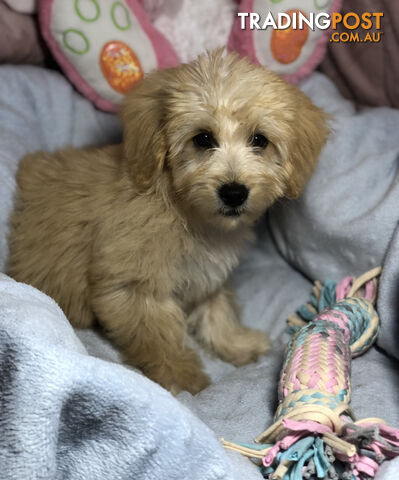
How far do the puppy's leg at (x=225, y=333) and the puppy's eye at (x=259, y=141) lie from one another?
2.22 ft

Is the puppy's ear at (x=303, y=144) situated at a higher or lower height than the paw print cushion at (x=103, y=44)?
lower

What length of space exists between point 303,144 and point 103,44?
98 cm

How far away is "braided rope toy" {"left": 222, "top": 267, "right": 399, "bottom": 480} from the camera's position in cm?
153

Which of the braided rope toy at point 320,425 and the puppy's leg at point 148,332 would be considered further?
the puppy's leg at point 148,332

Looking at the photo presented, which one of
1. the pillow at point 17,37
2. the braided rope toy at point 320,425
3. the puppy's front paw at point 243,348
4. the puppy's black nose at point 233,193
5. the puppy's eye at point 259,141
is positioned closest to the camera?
the braided rope toy at point 320,425

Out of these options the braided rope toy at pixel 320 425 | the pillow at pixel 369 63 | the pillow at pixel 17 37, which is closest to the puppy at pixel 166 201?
the braided rope toy at pixel 320 425

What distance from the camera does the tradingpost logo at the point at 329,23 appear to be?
261 cm

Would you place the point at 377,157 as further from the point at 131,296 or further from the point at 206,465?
the point at 206,465

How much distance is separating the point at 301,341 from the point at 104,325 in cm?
69

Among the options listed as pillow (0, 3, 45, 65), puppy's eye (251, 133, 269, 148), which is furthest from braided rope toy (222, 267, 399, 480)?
pillow (0, 3, 45, 65)

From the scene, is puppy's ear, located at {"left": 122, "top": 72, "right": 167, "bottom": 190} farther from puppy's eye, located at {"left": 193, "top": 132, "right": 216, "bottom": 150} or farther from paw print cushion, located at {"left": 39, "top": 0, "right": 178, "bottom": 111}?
paw print cushion, located at {"left": 39, "top": 0, "right": 178, "bottom": 111}

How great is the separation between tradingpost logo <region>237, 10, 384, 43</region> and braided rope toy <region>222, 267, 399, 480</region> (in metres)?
1.25

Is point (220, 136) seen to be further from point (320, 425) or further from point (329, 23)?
point (329, 23)

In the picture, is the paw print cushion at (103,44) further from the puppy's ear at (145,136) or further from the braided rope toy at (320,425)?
the braided rope toy at (320,425)
